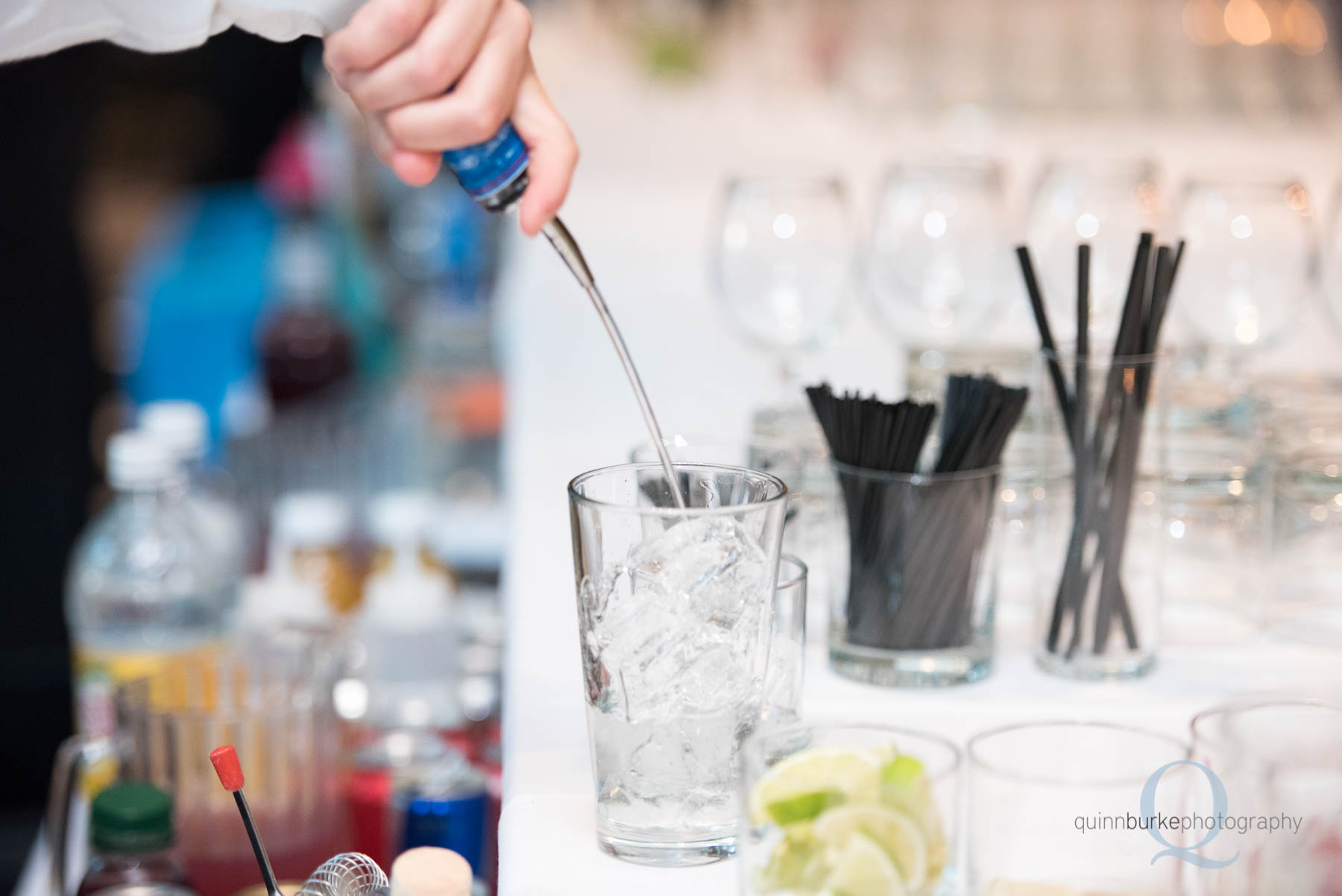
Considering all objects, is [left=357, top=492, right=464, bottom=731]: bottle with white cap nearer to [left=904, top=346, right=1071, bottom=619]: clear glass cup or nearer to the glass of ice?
[left=904, top=346, right=1071, bottom=619]: clear glass cup

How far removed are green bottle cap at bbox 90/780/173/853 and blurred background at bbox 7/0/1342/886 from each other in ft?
0.64

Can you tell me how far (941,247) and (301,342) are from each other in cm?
156

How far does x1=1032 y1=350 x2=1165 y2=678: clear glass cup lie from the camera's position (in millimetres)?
897

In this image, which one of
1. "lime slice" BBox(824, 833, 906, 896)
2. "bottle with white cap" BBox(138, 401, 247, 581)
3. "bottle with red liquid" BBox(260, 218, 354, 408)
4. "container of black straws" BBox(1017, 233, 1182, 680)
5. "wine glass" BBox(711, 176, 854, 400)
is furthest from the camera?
"bottle with red liquid" BBox(260, 218, 354, 408)

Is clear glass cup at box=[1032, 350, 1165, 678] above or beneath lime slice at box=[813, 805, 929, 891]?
above

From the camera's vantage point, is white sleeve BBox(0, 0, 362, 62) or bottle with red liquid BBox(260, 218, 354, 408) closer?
white sleeve BBox(0, 0, 362, 62)

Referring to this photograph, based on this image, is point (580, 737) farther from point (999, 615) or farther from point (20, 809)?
point (20, 809)

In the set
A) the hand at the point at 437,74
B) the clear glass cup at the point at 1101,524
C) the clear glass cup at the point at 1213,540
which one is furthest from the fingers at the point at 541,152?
the clear glass cup at the point at 1213,540

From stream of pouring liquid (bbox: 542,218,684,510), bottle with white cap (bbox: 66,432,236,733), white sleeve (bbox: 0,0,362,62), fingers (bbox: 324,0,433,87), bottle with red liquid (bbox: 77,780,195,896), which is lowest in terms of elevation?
bottle with red liquid (bbox: 77,780,195,896)

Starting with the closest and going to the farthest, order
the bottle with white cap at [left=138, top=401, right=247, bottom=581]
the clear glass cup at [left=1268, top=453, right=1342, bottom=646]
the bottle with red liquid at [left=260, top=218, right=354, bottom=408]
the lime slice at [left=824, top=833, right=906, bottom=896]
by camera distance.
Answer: the lime slice at [left=824, top=833, right=906, bottom=896], the clear glass cup at [left=1268, top=453, right=1342, bottom=646], the bottle with white cap at [left=138, top=401, right=247, bottom=581], the bottle with red liquid at [left=260, top=218, right=354, bottom=408]

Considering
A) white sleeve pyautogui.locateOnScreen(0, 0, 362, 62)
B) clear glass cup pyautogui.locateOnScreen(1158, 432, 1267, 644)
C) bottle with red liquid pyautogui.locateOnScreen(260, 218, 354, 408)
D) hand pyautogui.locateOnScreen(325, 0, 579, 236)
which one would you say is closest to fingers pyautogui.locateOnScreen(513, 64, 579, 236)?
hand pyautogui.locateOnScreen(325, 0, 579, 236)

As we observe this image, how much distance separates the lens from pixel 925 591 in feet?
2.88

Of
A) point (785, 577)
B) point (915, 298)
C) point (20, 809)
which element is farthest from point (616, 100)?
point (785, 577)

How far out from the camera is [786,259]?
1.29m
